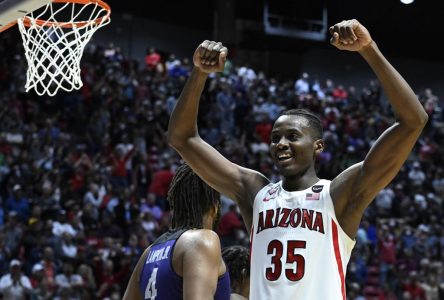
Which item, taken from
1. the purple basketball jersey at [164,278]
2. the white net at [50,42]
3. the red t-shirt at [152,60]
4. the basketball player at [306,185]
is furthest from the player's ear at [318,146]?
the red t-shirt at [152,60]

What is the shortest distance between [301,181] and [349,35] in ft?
2.30

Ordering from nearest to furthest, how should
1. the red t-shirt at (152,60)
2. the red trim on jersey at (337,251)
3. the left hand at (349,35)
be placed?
the left hand at (349,35), the red trim on jersey at (337,251), the red t-shirt at (152,60)

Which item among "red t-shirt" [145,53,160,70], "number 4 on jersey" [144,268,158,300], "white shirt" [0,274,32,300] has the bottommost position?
"white shirt" [0,274,32,300]

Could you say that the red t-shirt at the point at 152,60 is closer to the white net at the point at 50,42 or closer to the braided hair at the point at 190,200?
the white net at the point at 50,42

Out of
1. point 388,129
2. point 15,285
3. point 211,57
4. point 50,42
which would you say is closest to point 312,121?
point 388,129

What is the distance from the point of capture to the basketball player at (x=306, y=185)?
3.27m

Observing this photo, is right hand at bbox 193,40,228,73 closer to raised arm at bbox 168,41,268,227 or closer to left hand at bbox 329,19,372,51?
raised arm at bbox 168,41,268,227

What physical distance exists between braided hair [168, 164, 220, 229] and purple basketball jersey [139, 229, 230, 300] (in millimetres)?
76

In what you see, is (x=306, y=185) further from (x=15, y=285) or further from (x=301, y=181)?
(x=15, y=285)

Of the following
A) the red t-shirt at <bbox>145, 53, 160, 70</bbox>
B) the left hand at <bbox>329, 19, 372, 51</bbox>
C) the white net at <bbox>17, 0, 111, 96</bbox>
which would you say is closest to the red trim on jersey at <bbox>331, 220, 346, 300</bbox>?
the left hand at <bbox>329, 19, 372, 51</bbox>

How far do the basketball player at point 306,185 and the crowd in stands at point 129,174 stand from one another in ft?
22.7

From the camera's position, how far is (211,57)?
3.43 m

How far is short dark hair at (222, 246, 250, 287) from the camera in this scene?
432cm

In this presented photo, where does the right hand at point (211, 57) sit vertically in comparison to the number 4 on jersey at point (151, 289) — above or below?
above
